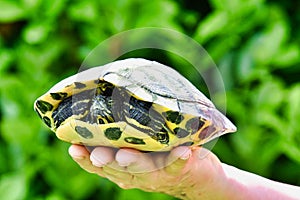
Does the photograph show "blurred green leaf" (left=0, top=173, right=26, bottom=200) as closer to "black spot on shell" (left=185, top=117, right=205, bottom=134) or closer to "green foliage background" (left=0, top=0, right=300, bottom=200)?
"green foliage background" (left=0, top=0, right=300, bottom=200)

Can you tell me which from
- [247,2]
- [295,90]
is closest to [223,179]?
[295,90]

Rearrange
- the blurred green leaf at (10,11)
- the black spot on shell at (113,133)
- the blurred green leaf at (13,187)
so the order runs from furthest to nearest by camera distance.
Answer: the blurred green leaf at (10,11) < the blurred green leaf at (13,187) < the black spot on shell at (113,133)

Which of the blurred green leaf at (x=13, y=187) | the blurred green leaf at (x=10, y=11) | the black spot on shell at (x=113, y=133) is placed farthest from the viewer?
the blurred green leaf at (x=10, y=11)

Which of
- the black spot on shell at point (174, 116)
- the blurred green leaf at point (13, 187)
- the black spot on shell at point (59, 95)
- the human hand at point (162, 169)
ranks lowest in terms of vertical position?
the blurred green leaf at point (13, 187)

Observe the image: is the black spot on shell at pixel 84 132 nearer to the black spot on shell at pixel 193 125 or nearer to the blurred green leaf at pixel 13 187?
the black spot on shell at pixel 193 125

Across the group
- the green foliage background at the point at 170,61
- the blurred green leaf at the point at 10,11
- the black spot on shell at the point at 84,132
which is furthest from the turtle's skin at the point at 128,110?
the blurred green leaf at the point at 10,11

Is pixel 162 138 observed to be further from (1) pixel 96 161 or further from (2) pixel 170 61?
(2) pixel 170 61

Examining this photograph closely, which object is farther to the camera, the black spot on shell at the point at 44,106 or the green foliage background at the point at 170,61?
the green foliage background at the point at 170,61
